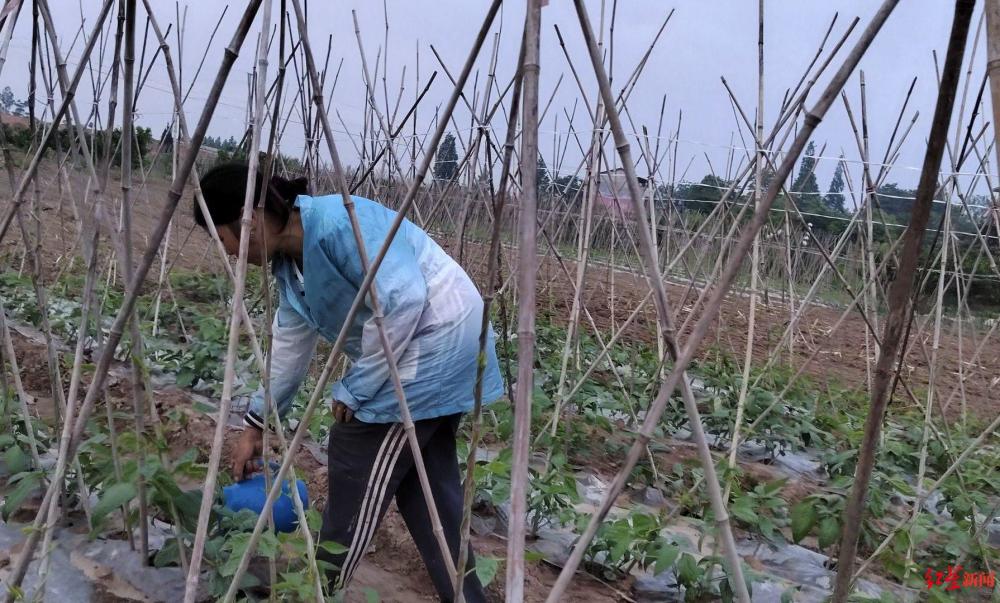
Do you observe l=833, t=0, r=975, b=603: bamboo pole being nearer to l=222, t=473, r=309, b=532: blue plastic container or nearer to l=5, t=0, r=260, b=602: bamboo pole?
l=5, t=0, r=260, b=602: bamboo pole

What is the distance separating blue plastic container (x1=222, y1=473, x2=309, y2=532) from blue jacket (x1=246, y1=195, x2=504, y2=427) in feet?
0.48

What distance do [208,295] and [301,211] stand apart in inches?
147

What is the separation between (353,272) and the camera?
4.75ft

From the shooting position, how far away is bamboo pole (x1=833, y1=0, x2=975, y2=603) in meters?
0.64

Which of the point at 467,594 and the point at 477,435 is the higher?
the point at 477,435

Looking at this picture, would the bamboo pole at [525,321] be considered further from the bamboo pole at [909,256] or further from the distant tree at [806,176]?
the distant tree at [806,176]

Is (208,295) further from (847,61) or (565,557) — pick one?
(847,61)

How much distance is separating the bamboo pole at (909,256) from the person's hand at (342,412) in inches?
38.0

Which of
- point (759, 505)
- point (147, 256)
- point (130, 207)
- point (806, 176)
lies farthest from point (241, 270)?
point (806, 176)

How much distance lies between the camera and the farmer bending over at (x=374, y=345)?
1.40 meters

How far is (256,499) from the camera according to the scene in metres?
1.60

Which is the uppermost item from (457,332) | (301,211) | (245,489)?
(301,211)

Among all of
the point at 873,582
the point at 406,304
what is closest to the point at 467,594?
the point at 406,304

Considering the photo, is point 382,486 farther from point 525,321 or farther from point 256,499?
point 525,321
